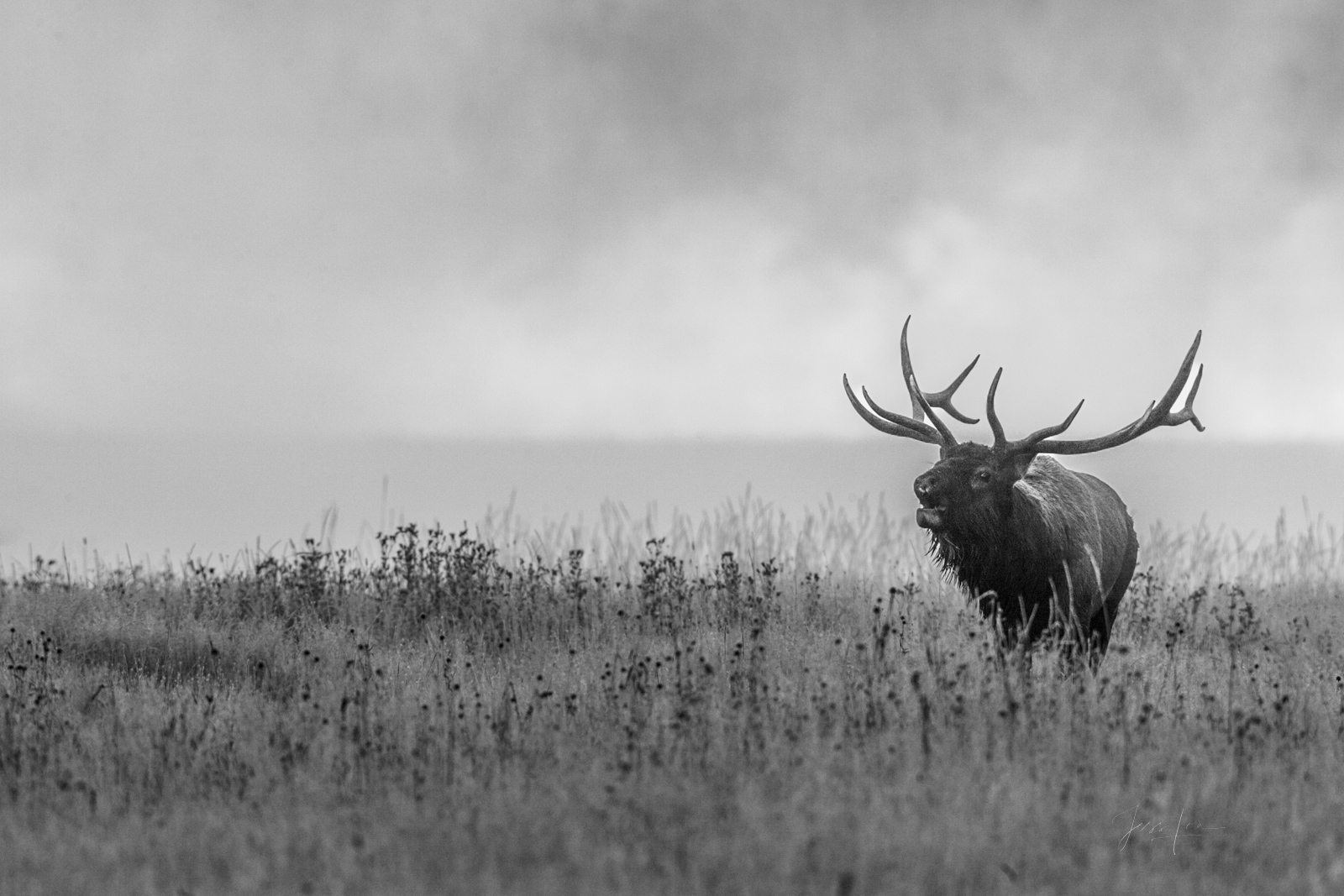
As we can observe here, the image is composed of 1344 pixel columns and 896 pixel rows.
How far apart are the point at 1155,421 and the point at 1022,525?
121 centimetres

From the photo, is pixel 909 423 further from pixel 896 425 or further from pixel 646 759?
pixel 646 759

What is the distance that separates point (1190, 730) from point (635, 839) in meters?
3.48

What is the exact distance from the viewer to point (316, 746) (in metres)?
6.10

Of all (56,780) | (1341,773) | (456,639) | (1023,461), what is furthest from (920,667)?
(56,780)

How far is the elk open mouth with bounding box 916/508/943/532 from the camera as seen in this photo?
7.96m

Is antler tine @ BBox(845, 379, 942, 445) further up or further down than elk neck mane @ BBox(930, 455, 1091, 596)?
further up

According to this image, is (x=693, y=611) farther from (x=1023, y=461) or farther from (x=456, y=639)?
(x=1023, y=461)

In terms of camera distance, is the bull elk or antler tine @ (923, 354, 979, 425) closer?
the bull elk

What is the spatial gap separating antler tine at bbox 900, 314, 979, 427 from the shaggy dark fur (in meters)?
0.65

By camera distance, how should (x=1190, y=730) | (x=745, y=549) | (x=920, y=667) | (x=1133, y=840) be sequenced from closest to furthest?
(x=1133, y=840), (x=1190, y=730), (x=920, y=667), (x=745, y=549)
